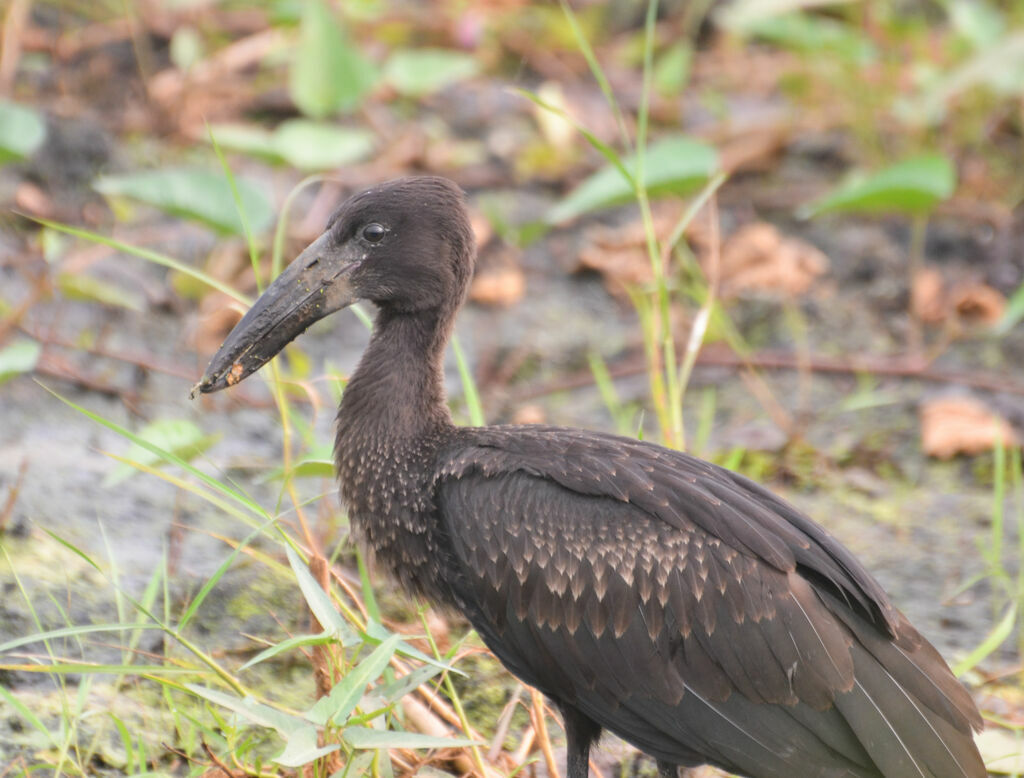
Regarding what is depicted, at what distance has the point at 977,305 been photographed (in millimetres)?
6504

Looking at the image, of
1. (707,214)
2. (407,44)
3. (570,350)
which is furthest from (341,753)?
(407,44)

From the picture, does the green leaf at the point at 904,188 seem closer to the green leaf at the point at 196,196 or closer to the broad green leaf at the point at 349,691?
the green leaf at the point at 196,196

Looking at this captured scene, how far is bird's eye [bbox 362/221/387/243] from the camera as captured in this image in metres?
3.86

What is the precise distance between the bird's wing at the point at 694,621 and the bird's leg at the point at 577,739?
0.08 m

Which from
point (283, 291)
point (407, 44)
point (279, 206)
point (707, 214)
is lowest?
point (283, 291)

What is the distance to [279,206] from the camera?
672cm

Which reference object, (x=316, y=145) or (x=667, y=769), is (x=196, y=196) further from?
(x=667, y=769)

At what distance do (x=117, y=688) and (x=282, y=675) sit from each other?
480 mm

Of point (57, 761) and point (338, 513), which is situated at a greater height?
point (338, 513)

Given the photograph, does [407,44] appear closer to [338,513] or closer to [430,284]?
[338,513]

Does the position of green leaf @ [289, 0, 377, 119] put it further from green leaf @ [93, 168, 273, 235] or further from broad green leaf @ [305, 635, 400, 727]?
broad green leaf @ [305, 635, 400, 727]

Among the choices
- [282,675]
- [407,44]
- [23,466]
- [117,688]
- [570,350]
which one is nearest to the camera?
[117,688]

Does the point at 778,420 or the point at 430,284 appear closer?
the point at 430,284

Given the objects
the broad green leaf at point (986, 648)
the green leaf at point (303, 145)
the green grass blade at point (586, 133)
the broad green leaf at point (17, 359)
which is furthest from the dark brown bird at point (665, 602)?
the green leaf at point (303, 145)
